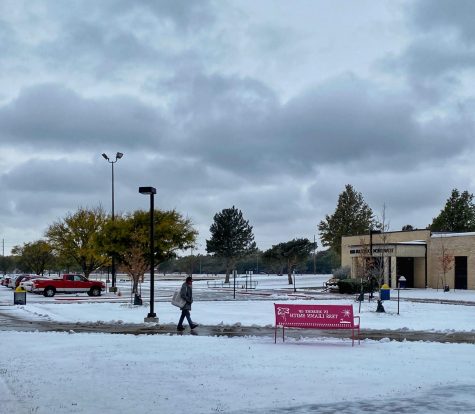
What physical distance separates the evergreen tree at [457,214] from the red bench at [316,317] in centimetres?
7342

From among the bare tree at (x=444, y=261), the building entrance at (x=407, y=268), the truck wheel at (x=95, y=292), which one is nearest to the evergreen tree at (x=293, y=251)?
the building entrance at (x=407, y=268)

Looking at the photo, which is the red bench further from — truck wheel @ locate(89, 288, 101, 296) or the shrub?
the shrub

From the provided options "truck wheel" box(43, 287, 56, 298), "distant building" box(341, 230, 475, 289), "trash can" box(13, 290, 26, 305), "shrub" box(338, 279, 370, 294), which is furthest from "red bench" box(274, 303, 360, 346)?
"distant building" box(341, 230, 475, 289)

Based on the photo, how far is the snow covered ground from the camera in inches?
355

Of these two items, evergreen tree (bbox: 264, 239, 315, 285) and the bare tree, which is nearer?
the bare tree

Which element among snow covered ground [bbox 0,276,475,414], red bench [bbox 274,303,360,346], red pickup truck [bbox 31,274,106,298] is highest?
red bench [bbox 274,303,360,346]

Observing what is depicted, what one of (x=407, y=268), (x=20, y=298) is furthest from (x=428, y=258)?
(x=20, y=298)

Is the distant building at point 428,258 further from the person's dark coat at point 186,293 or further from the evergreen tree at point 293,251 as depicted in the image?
the person's dark coat at point 186,293

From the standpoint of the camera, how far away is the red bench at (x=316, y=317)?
16.6m

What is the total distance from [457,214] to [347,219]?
58.7 feet

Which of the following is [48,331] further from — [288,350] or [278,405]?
[278,405]

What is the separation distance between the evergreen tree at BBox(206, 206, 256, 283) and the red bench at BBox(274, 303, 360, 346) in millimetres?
71729

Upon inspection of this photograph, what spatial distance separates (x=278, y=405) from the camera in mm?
8992

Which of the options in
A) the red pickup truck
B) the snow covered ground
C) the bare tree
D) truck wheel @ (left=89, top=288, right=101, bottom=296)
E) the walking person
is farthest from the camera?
the bare tree
